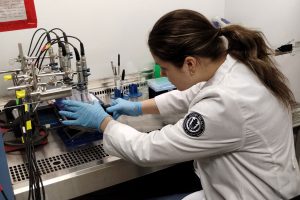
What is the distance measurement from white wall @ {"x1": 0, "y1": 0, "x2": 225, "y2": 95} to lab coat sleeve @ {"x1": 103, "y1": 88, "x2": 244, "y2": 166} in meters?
0.84

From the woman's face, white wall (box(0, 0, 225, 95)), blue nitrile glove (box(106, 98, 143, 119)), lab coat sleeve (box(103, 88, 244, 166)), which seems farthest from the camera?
white wall (box(0, 0, 225, 95))

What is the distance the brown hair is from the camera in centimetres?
106

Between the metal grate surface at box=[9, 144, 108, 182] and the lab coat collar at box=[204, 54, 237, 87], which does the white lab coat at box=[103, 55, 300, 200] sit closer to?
the lab coat collar at box=[204, 54, 237, 87]

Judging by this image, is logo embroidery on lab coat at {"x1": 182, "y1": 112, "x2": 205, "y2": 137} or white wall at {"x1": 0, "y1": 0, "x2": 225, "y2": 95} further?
white wall at {"x1": 0, "y1": 0, "x2": 225, "y2": 95}

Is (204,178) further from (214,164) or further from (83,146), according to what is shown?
(83,146)

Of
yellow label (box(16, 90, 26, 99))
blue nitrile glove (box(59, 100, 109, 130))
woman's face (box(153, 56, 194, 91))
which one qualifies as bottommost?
blue nitrile glove (box(59, 100, 109, 130))

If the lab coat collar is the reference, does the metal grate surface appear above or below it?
below

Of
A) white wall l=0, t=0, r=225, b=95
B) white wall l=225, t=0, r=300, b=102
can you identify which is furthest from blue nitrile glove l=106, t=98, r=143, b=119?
white wall l=225, t=0, r=300, b=102

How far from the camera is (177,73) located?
1.15 meters

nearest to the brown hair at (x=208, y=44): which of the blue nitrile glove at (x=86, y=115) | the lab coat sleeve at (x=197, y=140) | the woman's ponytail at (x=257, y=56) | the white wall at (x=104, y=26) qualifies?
the woman's ponytail at (x=257, y=56)

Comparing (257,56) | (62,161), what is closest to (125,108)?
(62,161)

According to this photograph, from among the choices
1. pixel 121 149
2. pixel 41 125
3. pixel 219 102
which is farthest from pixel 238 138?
pixel 41 125

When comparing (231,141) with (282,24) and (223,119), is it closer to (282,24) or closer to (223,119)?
(223,119)

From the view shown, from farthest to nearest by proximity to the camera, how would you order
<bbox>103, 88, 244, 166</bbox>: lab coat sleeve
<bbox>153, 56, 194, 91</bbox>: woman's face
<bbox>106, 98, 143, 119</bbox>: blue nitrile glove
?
<bbox>106, 98, 143, 119</bbox>: blue nitrile glove
<bbox>153, 56, 194, 91</bbox>: woman's face
<bbox>103, 88, 244, 166</bbox>: lab coat sleeve
